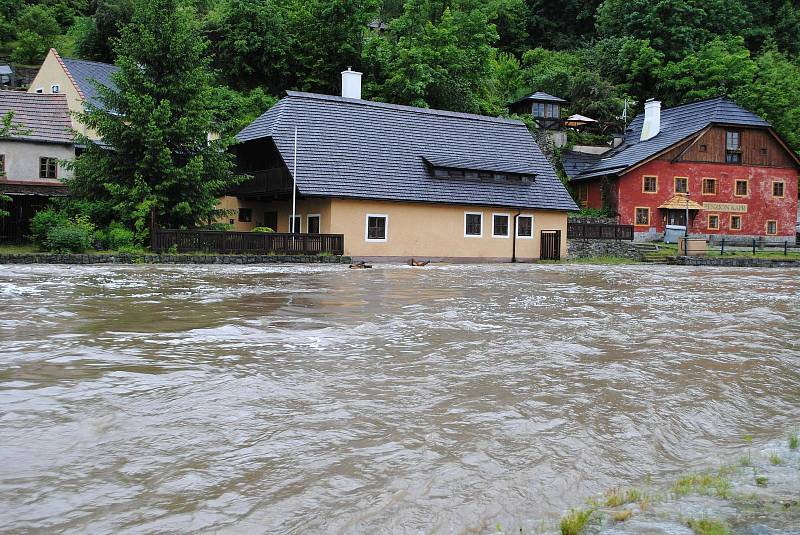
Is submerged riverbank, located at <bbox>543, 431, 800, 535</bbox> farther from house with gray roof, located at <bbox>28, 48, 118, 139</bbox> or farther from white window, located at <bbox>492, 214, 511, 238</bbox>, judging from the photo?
house with gray roof, located at <bbox>28, 48, 118, 139</bbox>

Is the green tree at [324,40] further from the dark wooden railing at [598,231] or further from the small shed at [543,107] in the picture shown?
the dark wooden railing at [598,231]

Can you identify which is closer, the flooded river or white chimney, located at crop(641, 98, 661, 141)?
the flooded river

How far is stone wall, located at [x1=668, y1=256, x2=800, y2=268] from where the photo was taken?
35875 mm

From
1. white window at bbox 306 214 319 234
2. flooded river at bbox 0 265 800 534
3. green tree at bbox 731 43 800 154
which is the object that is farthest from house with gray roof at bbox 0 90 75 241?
green tree at bbox 731 43 800 154

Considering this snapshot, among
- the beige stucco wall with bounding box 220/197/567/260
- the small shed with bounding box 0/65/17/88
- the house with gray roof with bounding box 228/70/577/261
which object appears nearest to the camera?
the beige stucco wall with bounding box 220/197/567/260

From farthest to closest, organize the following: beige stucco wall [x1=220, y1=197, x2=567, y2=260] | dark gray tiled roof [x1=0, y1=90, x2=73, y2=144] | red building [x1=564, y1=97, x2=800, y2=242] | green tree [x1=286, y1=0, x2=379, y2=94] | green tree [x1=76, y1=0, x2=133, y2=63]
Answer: green tree [x1=76, y1=0, x2=133, y2=63], green tree [x1=286, y1=0, x2=379, y2=94], red building [x1=564, y1=97, x2=800, y2=242], dark gray tiled roof [x1=0, y1=90, x2=73, y2=144], beige stucco wall [x1=220, y1=197, x2=567, y2=260]

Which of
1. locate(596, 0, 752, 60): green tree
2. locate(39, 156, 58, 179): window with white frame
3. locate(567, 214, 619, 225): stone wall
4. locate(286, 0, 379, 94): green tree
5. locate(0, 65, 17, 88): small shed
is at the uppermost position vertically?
locate(596, 0, 752, 60): green tree

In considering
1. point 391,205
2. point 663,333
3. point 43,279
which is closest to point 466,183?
point 391,205

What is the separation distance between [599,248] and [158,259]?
80.4 ft

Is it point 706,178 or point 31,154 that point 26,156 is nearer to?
point 31,154

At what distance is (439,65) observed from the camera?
4959cm

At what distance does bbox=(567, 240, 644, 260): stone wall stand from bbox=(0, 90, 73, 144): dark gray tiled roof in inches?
1048

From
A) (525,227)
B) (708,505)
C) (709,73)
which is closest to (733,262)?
(525,227)

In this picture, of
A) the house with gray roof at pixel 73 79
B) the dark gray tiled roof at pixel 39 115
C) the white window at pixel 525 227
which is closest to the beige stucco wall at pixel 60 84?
the house with gray roof at pixel 73 79
